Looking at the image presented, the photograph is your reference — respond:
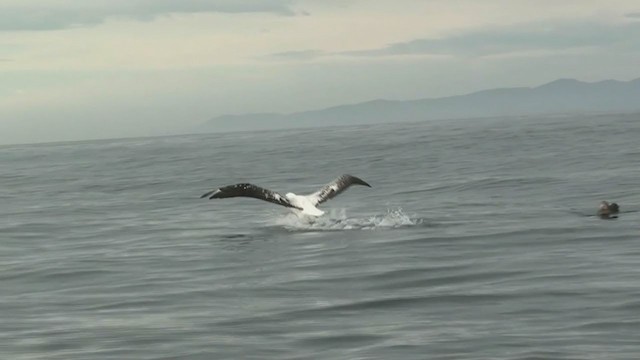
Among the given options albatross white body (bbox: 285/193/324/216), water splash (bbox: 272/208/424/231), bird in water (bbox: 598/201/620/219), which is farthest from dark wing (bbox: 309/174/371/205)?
bird in water (bbox: 598/201/620/219)

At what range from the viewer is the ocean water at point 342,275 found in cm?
1627

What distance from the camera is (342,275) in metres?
22.4

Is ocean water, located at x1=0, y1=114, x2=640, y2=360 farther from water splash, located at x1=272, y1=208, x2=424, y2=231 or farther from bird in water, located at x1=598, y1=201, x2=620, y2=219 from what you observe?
bird in water, located at x1=598, y1=201, x2=620, y2=219

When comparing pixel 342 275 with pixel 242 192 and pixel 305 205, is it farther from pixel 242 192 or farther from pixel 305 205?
pixel 305 205

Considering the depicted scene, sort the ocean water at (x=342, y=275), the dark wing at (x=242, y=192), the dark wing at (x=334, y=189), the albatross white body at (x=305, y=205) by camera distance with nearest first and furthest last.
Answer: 1. the ocean water at (x=342, y=275)
2. the dark wing at (x=242, y=192)
3. the albatross white body at (x=305, y=205)
4. the dark wing at (x=334, y=189)

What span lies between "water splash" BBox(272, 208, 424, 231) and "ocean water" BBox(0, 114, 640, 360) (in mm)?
105

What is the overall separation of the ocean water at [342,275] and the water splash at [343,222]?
0.35 ft

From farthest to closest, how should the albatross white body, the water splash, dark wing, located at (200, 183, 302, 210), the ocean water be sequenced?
the albatross white body
the water splash
dark wing, located at (200, 183, 302, 210)
the ocean water

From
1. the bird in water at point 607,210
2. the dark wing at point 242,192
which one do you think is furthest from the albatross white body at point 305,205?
the bird in water at point 607,210

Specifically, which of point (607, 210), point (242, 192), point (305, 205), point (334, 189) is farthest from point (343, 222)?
point (607, 210)

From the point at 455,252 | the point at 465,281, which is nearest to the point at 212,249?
the point at 455,252

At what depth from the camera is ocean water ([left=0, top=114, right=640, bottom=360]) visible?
53.4 ft

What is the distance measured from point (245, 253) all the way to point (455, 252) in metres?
4.80

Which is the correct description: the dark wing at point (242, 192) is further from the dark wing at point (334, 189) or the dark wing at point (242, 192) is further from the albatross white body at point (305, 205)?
the dark wing at point (334, 189)
